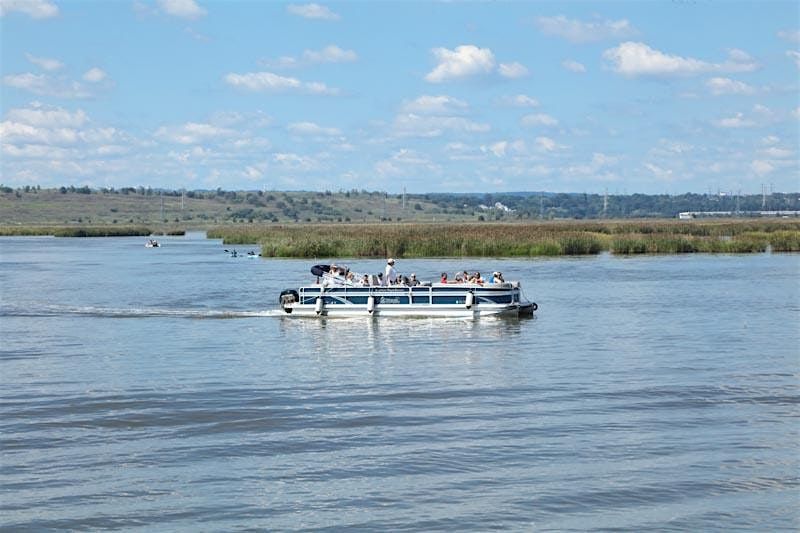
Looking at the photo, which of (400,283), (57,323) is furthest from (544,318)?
(57,323)

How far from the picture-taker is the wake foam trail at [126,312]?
134 ft

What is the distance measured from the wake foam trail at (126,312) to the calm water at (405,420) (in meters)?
0.20

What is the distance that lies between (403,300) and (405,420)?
18.0 m

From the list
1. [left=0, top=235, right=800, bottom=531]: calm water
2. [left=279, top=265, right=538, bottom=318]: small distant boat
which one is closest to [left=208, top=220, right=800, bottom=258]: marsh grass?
[left=0, top=235, right=800, bottom=531]: calm water

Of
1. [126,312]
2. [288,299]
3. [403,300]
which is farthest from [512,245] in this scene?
[403,300]

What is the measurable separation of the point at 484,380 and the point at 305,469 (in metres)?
8.64

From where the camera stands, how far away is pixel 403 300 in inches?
1503

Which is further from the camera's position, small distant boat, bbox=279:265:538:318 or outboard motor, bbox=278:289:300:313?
outboard motor, bbox=278:289:300:313

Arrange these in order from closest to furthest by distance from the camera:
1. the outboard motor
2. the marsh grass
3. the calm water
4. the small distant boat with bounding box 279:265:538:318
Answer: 1. the calm water
2. the small distant boat with bounding box 279:265:538:318
3. the outboard motor
4. the marsh grass

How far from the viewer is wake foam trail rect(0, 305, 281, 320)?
4075 cm

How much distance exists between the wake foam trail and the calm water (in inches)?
7.8

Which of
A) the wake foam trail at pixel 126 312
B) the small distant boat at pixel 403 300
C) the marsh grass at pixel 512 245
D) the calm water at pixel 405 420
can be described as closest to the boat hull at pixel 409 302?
the small distant boat at pixel 403 300

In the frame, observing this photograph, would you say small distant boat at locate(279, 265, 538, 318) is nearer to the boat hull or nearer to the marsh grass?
the boat hull

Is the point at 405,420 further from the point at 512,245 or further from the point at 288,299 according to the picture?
the point at 512,245
